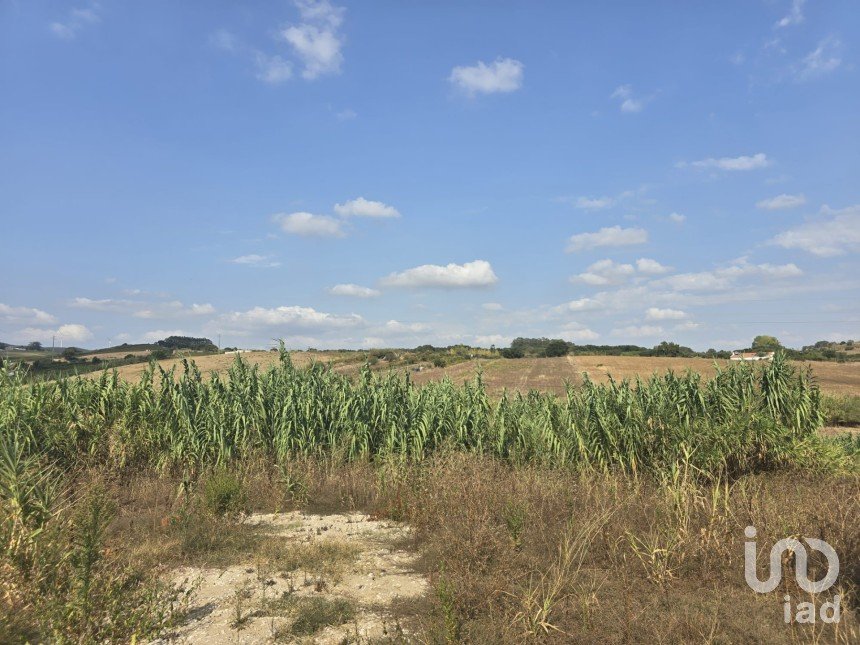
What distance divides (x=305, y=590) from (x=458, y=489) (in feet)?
8.93

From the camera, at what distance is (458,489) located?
739 centimetres

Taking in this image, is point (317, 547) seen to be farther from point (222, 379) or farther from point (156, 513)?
point (222, 379)

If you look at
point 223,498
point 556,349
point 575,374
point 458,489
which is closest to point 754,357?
point 458,489

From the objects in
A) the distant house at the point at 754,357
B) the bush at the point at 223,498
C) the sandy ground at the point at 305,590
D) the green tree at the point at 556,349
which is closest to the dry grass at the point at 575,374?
the distant house at the point at 754,357

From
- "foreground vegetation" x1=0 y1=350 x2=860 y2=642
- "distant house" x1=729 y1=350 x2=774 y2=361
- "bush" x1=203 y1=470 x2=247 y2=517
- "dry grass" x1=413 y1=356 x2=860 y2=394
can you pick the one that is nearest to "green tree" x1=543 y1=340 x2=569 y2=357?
"dry grass" x1=413 y1=356 x2=860 y2=394

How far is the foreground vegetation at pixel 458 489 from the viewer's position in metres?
4.43

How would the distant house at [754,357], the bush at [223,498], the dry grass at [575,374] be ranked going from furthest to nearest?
1. the dry grass at [575,374]
2. the distant house at [754,357]
3. the bush at [223,498]

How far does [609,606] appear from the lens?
4512mm

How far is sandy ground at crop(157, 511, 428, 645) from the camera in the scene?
4383mm

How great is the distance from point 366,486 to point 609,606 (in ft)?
16.9

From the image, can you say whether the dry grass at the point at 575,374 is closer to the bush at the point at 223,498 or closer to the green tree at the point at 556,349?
the green tree at the point at 556,349

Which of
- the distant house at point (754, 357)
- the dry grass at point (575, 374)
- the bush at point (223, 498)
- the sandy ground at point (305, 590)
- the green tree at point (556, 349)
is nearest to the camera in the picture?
the sandy ground at point (305, 590)

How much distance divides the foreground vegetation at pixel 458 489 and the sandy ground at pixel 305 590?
23cm

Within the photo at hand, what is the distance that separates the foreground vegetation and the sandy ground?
0.23m
